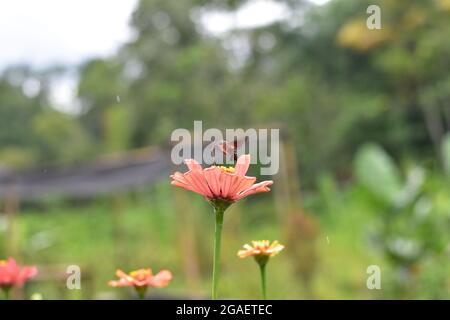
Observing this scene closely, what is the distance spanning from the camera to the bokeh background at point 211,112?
455 cm

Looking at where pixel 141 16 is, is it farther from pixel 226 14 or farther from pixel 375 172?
pixel 375 172

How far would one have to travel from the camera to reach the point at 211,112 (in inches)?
227

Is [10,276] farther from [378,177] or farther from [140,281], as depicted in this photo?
[378,177]

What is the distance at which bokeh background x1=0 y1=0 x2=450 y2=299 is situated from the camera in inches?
179

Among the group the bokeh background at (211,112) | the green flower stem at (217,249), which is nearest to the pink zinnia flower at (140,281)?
the green flower stem at (217,249)

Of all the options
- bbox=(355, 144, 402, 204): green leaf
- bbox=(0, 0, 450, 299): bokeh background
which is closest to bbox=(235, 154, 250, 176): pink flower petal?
bbox=(355, 144, 402, 204): green leaf

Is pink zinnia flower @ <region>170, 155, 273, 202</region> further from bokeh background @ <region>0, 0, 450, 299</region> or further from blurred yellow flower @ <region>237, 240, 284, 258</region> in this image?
bokeh background @ <region>0, 0, 450, 299</region>


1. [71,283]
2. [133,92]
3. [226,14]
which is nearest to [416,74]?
[133,92]

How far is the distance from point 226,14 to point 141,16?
216 cm

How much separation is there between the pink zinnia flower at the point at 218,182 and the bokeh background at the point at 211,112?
3332 mm

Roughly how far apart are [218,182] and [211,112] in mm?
5409

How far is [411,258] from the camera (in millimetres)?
2750

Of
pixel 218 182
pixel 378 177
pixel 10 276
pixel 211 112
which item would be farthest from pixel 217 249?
pixel 211 112

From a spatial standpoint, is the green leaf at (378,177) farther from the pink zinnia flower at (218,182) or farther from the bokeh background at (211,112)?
the pink zinnia flower at (218,182)
